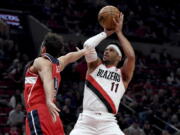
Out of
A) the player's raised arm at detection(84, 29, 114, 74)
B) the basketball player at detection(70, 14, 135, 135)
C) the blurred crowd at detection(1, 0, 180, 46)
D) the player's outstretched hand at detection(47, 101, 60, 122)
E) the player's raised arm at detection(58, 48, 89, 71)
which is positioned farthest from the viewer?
the blurred crowd at detection(1, 0, 180, 46)

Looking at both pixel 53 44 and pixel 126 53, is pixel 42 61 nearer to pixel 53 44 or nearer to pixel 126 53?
pixel 53 44

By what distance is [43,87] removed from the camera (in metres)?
5.05

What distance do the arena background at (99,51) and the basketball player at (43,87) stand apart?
6.45m

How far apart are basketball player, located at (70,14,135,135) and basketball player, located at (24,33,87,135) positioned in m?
1.22

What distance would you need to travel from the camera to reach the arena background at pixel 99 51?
1426 cm

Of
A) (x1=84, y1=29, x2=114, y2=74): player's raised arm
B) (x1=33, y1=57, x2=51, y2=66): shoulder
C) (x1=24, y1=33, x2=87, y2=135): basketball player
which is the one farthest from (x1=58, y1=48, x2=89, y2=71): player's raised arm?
(x1=33, y1=57, x2=51, y2=66): shoulder

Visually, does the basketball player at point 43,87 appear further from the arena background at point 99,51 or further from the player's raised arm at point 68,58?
the arena background at point 99,51

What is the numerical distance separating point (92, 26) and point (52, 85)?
53.4 feet

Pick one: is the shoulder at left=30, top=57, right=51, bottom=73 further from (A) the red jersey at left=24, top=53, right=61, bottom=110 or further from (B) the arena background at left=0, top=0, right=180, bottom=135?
(B) the arena background at left=0, top=0, right=180, bottom=135

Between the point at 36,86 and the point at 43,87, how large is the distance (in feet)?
0.36

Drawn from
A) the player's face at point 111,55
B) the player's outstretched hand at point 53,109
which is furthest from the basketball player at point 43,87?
the player's face at point 111,55

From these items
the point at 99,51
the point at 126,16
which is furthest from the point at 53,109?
the point at 126,16

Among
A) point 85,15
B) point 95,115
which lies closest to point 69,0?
point 85,15

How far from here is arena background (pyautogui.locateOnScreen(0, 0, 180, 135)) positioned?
1426 cm
